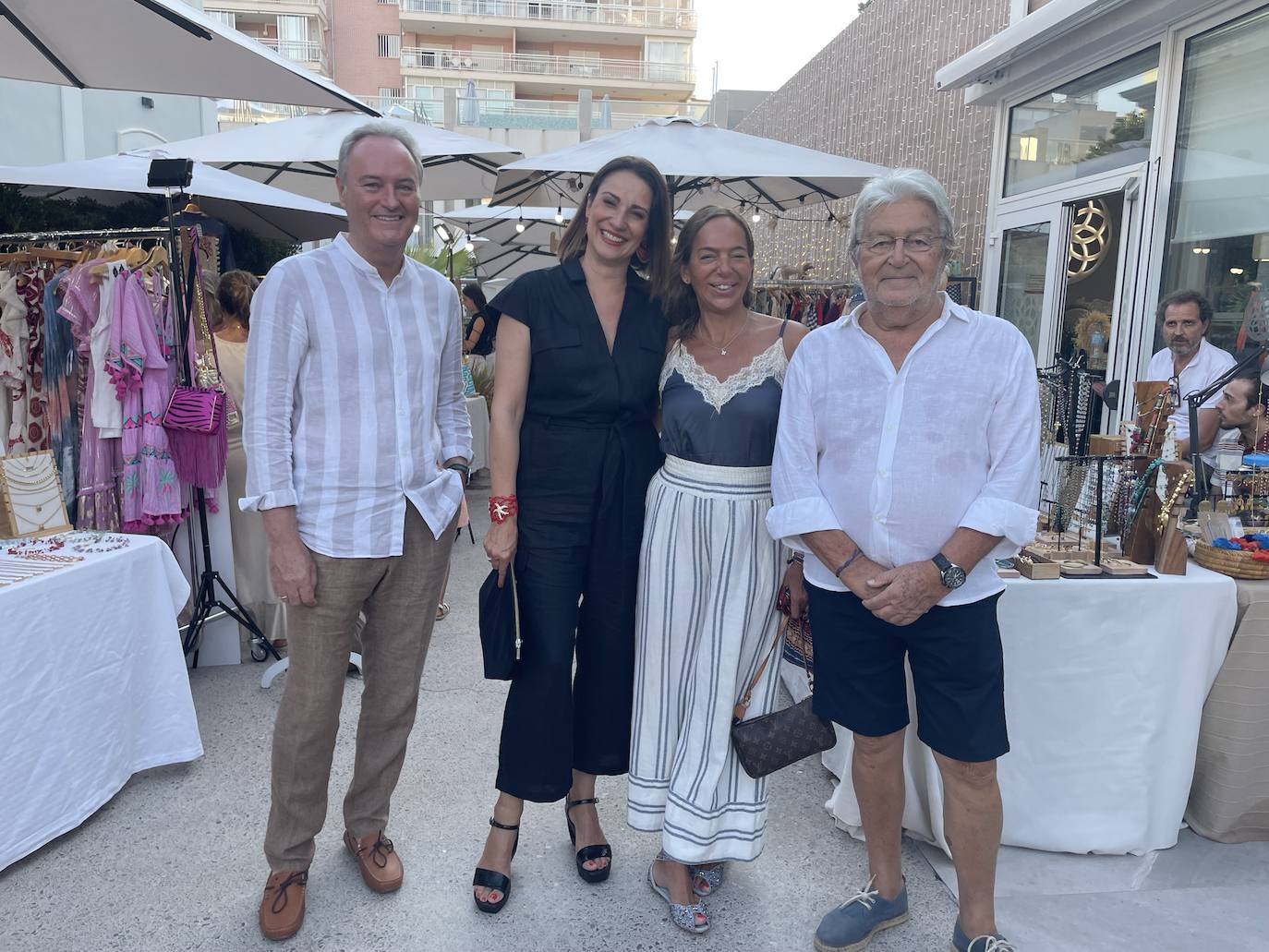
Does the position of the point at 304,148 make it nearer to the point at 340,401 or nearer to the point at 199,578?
the point at 199,578

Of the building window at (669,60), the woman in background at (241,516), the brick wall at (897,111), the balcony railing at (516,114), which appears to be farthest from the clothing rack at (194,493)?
the building window at (669,60)

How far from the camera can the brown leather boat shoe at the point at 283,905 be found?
218 centimetres

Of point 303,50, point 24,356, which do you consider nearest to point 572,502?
point 24,356

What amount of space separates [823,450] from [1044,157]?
4.89 meters

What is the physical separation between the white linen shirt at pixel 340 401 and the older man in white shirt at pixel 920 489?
952 mm

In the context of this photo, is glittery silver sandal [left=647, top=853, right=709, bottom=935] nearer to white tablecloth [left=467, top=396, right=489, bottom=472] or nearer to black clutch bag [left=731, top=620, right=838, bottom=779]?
black clutch bag [left=731, top=620, right=838, bottom=779]

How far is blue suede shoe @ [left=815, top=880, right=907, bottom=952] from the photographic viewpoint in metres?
2.22

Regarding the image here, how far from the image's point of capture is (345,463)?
83.0 inches

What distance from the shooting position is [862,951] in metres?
2.23

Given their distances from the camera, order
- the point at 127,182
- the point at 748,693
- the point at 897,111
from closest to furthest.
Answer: the point at 748,693, the point at 127,182, the point at 897,111

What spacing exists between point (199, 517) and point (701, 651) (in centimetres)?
277

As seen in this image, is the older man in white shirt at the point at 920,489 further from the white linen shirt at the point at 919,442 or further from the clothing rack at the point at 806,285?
the clothing rack at the point at 806,285

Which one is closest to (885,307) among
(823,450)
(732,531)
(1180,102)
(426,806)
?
(823,450)

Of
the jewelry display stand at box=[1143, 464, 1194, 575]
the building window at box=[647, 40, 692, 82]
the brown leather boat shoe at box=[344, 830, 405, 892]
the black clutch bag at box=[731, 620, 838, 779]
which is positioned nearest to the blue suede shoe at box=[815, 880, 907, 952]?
the black clutch bag at box=[731, 620, 838, 779]
